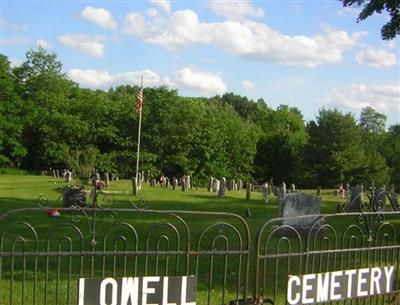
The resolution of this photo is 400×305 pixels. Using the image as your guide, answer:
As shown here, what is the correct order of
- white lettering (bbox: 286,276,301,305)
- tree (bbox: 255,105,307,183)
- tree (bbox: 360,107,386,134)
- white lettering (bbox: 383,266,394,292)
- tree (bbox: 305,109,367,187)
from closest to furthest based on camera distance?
white lettering (bbox: 286,276,301,305), white lettering (bbox: 383,266,394,292), tree (bbox: 305,109,367,187), tree (bbox: 255,105,307,183), tree (bbox: 360,107,386,134)

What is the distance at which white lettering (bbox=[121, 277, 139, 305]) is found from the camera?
5.32 m

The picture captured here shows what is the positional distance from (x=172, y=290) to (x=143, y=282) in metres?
0.31

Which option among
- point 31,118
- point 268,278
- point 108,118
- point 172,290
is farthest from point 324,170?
point 172,290

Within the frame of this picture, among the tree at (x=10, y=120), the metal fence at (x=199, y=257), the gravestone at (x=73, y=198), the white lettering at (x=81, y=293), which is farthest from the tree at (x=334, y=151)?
the white lettering at (x=81, y=293)

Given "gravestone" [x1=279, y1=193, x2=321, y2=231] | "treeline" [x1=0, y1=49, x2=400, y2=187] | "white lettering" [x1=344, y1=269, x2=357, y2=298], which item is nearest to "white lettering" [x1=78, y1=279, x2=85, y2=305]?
"white lettering" [x1=344, y1=269, x2=357, y2=298]

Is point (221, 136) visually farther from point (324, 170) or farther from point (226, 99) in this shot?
point (226, 99)

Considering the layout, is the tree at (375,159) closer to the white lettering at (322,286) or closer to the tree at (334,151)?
the tree at (334,151)

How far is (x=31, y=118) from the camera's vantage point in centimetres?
6656

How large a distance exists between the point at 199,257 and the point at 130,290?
5.03m

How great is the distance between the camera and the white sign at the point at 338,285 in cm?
608

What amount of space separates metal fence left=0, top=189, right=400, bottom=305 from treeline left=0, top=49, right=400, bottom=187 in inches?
1872

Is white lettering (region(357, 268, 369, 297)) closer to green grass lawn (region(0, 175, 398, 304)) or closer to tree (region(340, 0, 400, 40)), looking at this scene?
green grass lawn (region(0, 175, 398, 304))

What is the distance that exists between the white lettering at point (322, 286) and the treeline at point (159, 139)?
5348 cm

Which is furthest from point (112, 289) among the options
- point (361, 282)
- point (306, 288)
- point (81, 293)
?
point (361, 282)
